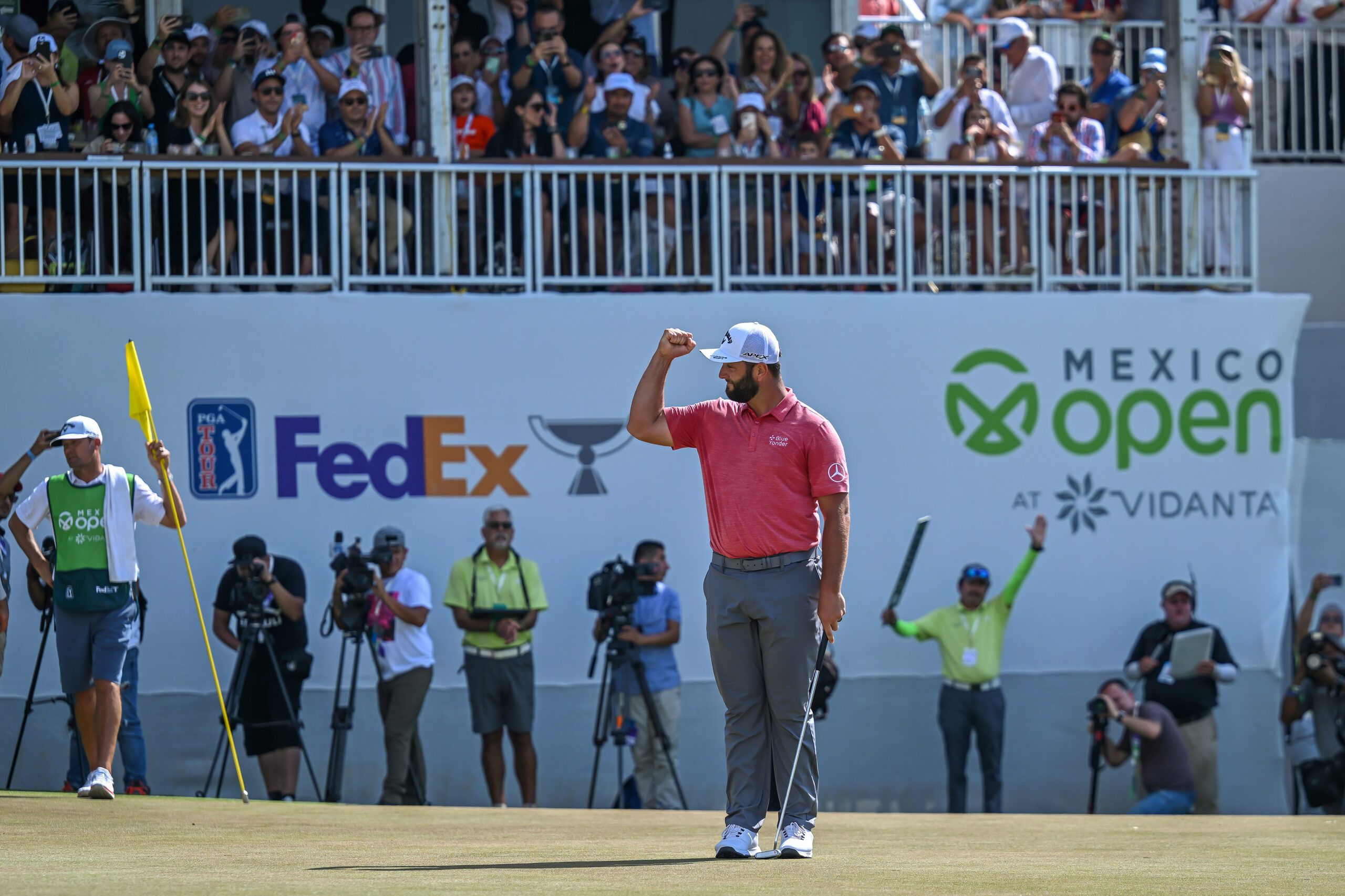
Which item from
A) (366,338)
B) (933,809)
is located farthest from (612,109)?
(933,809)

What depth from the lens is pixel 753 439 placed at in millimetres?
6129

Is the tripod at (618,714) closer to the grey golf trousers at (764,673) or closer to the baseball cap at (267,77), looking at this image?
the baseball cap at (267,77)

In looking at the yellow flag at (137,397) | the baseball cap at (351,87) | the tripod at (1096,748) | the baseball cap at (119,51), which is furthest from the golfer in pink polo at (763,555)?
the baseball cap at (119,51)

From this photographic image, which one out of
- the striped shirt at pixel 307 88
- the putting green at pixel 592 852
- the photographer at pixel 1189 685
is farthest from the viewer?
the striped shirt at pixel 307 88

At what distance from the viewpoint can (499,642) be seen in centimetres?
1159

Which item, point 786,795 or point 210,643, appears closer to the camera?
point 786,795

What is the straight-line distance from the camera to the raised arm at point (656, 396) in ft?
19.7

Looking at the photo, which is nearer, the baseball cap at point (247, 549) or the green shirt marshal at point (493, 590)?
the baseball cap at point (247, 549)

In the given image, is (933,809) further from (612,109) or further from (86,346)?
(86,346)

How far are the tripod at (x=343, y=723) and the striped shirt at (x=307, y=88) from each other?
354 centimetres

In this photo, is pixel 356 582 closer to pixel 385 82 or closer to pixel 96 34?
pixel 385 82

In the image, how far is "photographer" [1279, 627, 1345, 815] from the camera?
12.2m

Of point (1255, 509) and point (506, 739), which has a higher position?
point (1255, 509)

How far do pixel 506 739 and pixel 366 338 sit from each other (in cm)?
281
